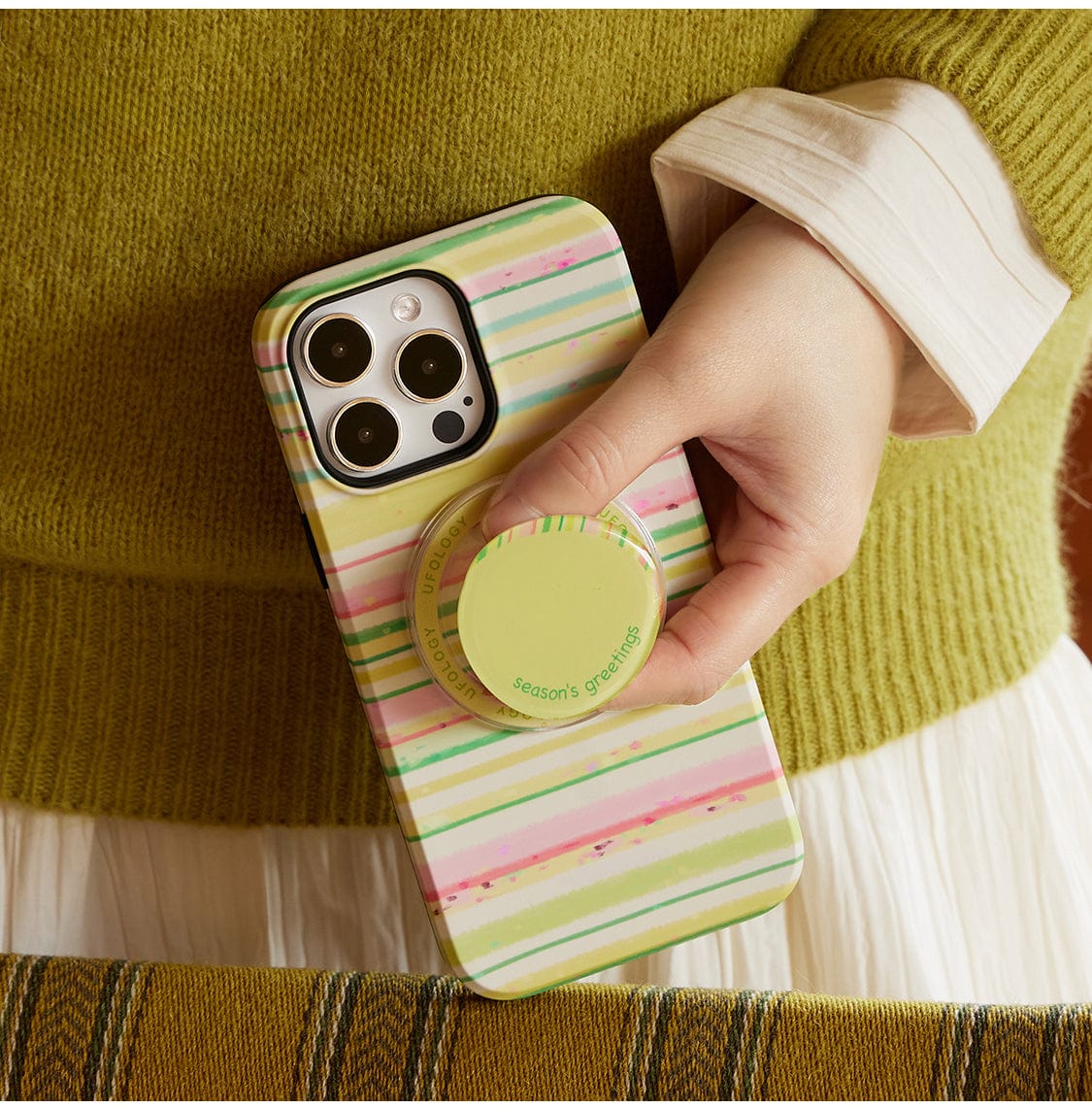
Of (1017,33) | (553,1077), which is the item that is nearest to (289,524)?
(553,1077)

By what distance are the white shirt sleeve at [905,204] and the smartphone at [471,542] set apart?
5 cm

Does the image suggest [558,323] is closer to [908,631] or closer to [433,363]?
[433,363]

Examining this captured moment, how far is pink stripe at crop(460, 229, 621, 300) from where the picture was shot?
1.18 feet

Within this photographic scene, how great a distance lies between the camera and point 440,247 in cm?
36

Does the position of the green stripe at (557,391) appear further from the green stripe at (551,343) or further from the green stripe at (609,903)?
the green stripe at (609,903)

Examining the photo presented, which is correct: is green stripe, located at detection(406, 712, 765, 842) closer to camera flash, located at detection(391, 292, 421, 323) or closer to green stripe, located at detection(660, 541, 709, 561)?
green stripe, located at detection(660, 541, 709, 561)

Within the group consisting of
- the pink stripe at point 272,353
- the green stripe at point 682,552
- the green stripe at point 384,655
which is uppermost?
the pink stripe at point 272,353

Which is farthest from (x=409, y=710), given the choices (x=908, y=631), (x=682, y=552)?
(x=908, y=631)

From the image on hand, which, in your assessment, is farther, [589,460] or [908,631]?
[908,631]

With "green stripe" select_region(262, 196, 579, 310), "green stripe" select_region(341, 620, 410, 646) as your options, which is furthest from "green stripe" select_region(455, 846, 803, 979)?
"green stripe" select_region(262, 196, 579, 310)

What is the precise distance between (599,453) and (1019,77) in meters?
0.21

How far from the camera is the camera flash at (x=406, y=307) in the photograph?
36 centimetres

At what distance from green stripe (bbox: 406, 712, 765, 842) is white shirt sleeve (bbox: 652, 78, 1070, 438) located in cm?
14

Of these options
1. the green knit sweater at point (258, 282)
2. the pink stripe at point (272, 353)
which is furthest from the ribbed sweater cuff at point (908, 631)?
the pink stripe at point (272, 353)
